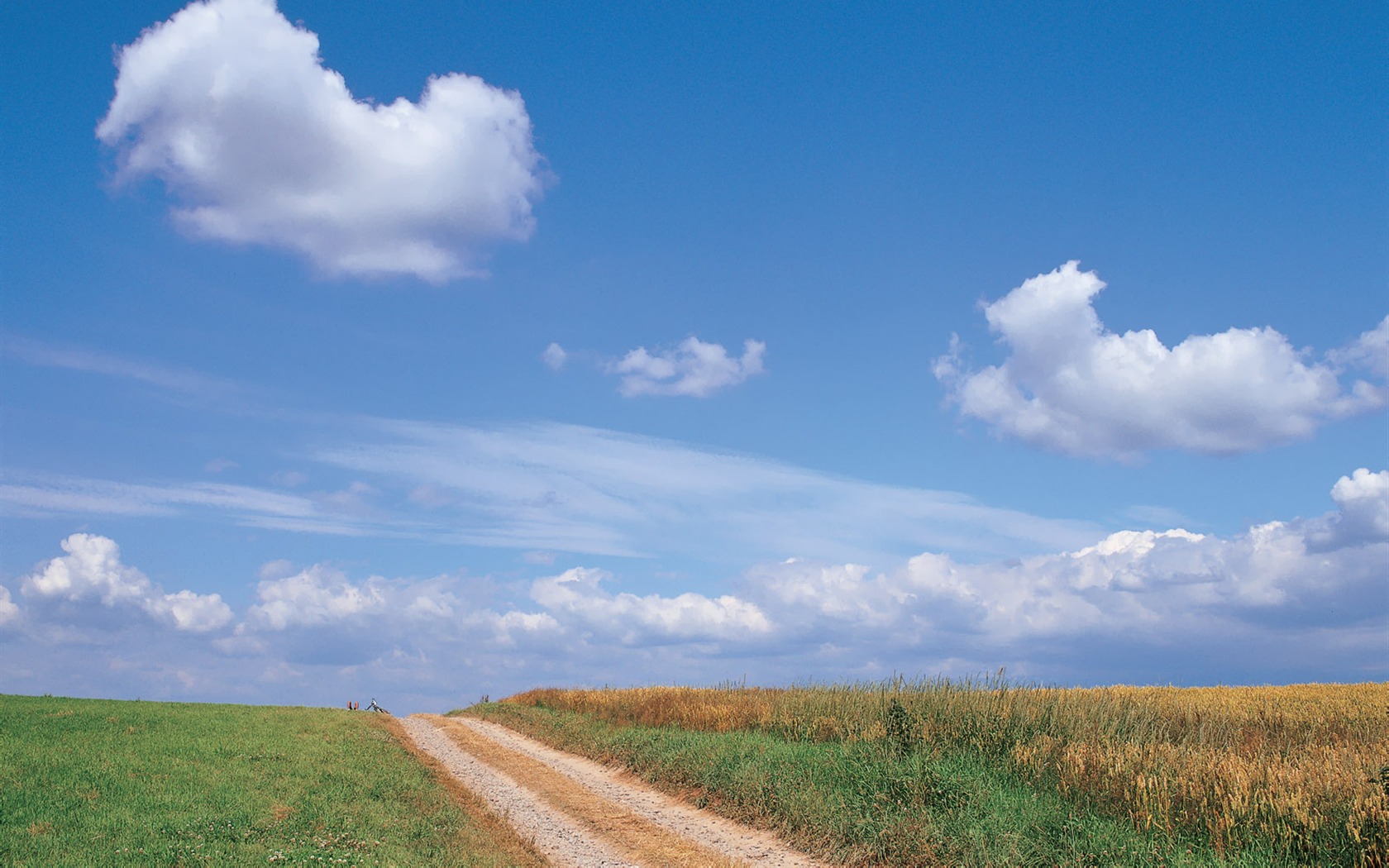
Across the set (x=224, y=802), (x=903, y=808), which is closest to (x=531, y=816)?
(x=224, y=802)

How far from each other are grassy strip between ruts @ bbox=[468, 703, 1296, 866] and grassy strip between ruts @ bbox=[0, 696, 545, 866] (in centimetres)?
453

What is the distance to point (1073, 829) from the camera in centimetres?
1143

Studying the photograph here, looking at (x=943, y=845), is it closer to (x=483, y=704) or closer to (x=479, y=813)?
(x=479, y=813)

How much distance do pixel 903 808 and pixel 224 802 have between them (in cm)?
1251

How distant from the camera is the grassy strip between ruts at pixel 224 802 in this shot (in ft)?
40.6

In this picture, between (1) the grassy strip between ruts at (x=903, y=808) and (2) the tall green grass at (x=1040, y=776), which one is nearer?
(2) the tall green grass at (x=1040, y=776)

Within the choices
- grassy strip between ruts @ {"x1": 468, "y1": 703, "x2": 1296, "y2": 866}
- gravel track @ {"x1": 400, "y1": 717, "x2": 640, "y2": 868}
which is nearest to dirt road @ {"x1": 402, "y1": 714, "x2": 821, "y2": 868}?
gravel track @ {"x1": 400, "y1": 717, "x2": 640, "y2": 868}

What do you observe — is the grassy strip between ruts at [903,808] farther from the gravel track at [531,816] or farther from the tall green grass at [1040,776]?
the gravel track at [531,816]

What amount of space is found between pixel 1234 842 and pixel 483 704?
41.6m

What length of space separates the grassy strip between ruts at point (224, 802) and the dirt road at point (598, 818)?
2.99 feet

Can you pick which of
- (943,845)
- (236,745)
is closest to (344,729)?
(236,745)

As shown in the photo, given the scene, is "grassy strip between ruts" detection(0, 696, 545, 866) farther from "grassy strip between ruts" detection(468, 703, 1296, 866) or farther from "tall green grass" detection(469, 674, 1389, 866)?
"tall green grass" detection(469, 674, 1389, 866)

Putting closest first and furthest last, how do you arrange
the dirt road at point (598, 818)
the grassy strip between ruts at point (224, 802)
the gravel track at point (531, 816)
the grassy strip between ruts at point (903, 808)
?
the grassy strip between ruts at point (903, 808) < the grassy strip between ruts at point (224, 802) < the dirt road at point (598, 818) < the gravel track at point (531, 816)

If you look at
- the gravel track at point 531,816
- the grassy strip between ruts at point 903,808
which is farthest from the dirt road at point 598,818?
the grassy strip between ruts at point 903,808
